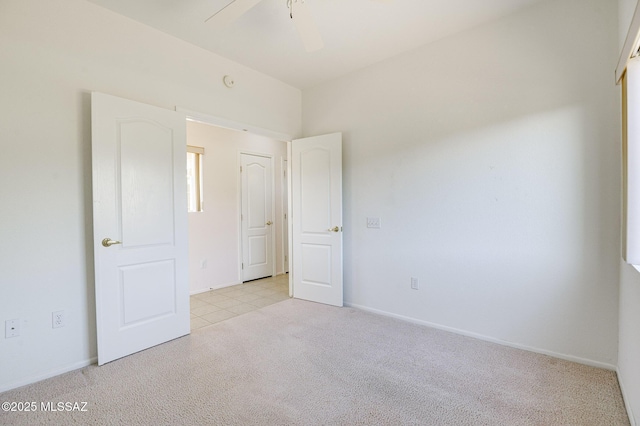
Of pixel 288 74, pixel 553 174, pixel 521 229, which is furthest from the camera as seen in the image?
pixel 288 74

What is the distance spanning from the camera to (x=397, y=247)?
330 centimetres

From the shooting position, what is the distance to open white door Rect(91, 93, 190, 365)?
2357 millimetres

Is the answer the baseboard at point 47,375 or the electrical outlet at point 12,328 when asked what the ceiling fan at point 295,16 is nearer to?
the electrical outlet at point 12,328

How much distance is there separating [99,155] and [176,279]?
1231mm

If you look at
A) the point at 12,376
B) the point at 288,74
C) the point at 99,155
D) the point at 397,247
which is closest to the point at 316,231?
the point at 397,247

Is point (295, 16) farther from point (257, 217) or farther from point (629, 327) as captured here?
point (257, 217)

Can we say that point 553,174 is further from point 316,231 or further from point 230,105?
point 230,105

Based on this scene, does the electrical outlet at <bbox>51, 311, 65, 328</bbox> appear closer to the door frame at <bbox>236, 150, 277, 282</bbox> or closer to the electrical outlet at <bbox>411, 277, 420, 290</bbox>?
the door frame at <bbox>236, 150, 277, 282</bbox>

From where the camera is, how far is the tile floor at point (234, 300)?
11.3 feet

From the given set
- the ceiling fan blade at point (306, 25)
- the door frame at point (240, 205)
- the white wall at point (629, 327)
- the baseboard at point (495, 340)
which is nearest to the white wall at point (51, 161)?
the ceiling fan blade at point (306, 25)

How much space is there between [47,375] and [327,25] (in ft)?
11.6

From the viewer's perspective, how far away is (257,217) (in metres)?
5.25

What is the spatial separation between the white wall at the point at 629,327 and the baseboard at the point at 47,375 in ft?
11.6

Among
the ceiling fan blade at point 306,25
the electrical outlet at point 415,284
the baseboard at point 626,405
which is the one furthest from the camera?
the electrical outlet at point 415,284
